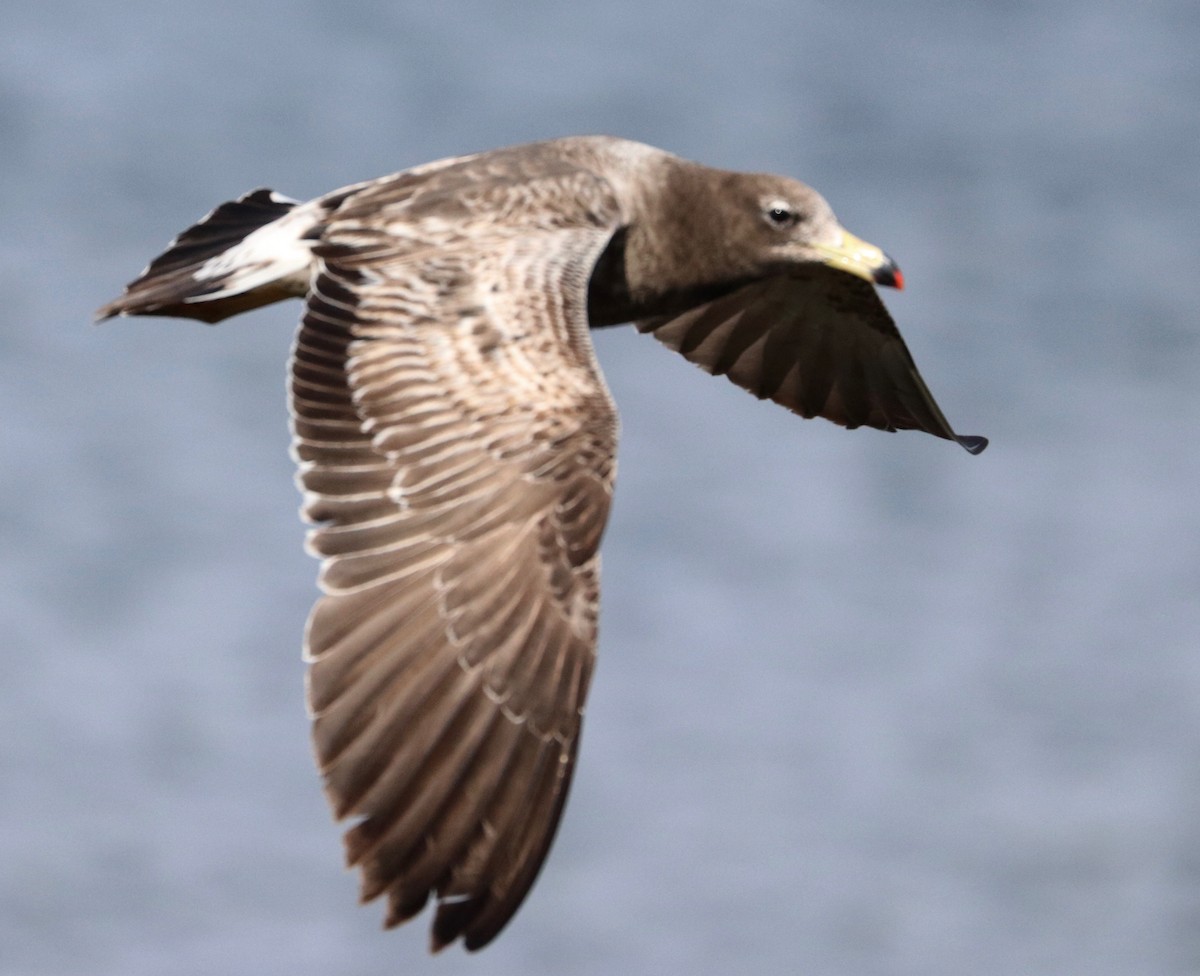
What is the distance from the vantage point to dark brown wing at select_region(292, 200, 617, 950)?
7777 millimetres

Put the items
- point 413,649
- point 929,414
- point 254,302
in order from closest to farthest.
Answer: point 413,649 < point 254,302 < point 929,414

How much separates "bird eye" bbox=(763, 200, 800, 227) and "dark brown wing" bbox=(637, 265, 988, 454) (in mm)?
1076

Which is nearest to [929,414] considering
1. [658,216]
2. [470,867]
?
[658,216]

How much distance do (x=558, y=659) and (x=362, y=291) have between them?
192 cm

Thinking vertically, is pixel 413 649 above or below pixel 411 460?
below

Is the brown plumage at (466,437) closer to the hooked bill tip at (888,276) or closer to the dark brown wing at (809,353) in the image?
the hooked bill tip at (888,276)

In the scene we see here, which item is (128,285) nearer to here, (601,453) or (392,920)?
(601,453)

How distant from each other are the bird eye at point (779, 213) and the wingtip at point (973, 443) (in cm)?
164

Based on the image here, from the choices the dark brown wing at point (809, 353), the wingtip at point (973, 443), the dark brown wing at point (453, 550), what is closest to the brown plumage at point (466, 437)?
the dark brown wing at point (453, 550)

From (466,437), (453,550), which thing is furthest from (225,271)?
(453,550)

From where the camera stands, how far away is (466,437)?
8.59 metres

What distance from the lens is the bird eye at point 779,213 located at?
10742 millimetres

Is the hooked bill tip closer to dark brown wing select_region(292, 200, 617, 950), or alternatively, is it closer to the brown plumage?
the brown plumage

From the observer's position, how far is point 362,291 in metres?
9.13
